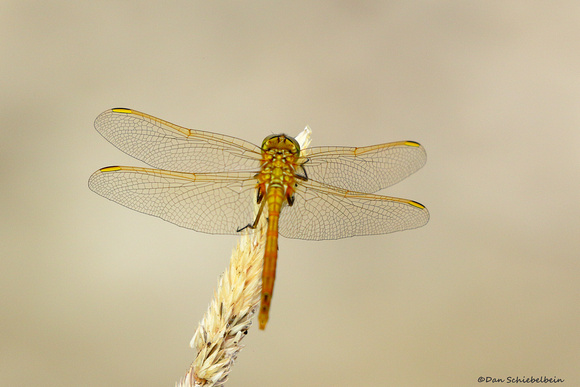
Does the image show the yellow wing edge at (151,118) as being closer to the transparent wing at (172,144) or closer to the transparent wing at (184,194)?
the transparent wing at (172,144)

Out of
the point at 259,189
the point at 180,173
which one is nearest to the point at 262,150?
the point at 259,189

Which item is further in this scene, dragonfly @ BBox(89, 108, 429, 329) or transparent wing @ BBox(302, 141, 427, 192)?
transparent wing @ BBox(302, 141, 427, 192)

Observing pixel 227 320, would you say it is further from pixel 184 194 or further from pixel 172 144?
pixel 172 144

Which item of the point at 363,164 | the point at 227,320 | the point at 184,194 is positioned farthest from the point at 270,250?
the point at 363,164

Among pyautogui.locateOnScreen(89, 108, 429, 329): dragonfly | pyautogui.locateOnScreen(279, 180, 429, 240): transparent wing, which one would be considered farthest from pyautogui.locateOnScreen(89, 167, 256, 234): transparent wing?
pyautogui.locateOnScreen(279, 180, 429, 240): transparent wing

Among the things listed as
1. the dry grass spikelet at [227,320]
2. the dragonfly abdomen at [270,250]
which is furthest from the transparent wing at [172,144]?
the dry grass spikelet at [227,320]

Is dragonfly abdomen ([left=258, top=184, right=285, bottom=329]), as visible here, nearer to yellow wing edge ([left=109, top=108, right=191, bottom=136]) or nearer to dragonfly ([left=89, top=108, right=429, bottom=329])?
dragonfly ([left=89, top=108, right=429, bottom=329])
